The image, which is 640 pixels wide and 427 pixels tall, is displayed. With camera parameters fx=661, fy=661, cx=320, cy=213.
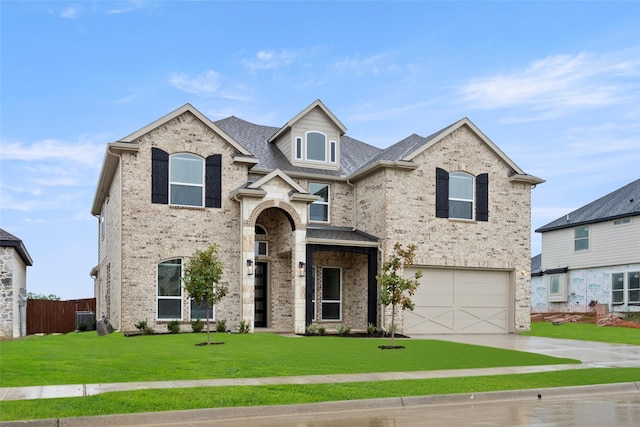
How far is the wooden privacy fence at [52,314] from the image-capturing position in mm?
32312

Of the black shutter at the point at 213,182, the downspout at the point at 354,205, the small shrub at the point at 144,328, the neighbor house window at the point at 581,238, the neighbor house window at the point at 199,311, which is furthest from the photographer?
the neighbor house window at the point at 581,238

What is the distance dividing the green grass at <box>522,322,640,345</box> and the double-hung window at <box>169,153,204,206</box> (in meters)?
15.0

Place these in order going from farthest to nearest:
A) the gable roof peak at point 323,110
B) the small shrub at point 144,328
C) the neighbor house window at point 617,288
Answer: the neighbor house window at point 617,288 → the gable roof peak at point 323,110 → the small shrub at point 144,328

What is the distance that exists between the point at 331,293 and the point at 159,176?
29.4 ft

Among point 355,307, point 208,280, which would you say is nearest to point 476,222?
point 355,307

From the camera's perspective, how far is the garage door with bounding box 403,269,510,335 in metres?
27.4

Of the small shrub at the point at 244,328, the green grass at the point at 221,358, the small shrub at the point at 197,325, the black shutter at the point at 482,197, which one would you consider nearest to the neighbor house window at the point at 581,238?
the black shutter at the point at 482,197

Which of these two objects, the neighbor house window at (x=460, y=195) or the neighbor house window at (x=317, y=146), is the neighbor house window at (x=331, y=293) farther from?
the neighbor house window at (x=460, y=195)

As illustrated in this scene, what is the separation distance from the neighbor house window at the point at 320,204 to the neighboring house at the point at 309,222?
0.07 m

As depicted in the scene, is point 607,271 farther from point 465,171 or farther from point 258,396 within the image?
point 258,396

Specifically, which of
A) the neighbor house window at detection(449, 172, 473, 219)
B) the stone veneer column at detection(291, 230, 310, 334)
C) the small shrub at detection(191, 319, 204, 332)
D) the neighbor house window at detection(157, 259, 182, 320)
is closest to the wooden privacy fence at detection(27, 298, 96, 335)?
the neighbor house window at detection(157, 259, 182, 320)

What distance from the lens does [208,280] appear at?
68.1 feet

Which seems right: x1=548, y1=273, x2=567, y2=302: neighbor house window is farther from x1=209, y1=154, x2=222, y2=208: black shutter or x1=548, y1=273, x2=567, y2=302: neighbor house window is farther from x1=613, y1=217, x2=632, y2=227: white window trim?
x1=209, y1=154, x2=222, y2=208: black shutter

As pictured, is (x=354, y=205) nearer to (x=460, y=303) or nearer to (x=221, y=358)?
(x=460, y=303)
